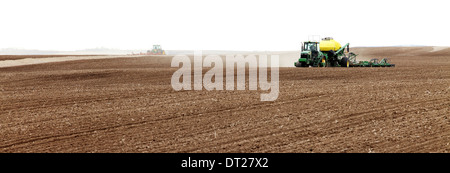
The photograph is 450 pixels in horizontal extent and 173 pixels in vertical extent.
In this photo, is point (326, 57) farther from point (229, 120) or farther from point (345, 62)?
point (229, 120)

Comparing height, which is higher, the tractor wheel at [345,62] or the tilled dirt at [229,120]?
the tractor wheel at [345,62]

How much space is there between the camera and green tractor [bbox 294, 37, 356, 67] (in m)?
27.4

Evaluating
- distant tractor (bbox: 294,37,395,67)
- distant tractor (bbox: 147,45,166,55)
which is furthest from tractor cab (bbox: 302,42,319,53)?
distant tractor (bbox: 147,45,166,55)

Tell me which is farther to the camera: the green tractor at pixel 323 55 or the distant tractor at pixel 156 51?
the distant tractor at pixel 156 51

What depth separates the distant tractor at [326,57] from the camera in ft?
90.0

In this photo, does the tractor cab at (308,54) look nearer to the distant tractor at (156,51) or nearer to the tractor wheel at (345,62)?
the tractor wheel at (345,62)

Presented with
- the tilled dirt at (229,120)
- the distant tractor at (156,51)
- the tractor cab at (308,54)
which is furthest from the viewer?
the distant tractor at (156,51)

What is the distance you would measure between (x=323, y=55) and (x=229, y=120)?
1891 centimetres

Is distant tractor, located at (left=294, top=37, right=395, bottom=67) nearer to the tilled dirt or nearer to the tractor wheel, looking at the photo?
the tractor wheel

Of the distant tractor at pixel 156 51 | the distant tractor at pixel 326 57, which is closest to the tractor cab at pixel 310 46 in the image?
the distant tractor at pixel 326 57

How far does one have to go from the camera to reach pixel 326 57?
2772cm
